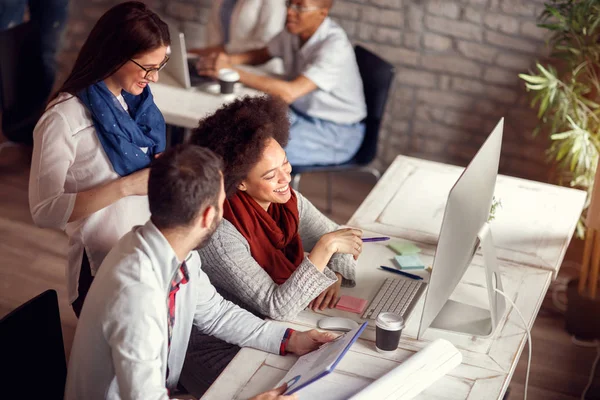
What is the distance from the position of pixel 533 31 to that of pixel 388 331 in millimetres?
2600

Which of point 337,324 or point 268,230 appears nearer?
point 337,324

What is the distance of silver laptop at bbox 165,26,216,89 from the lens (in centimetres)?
364

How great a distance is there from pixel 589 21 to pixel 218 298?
222cm

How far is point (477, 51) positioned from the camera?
14.0ft

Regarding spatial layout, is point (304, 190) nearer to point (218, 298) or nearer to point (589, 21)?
point (589, 21)

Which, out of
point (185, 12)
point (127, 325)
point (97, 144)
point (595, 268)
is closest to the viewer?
point (127, 325)

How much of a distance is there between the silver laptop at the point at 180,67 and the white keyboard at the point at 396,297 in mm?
1739

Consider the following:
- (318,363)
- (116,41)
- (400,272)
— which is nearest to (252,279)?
(318,363)

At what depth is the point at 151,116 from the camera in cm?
250

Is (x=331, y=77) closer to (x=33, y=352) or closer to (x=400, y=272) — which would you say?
(x=400, y=272)

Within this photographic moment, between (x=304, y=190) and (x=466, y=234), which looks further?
→ (x=304, y=190)

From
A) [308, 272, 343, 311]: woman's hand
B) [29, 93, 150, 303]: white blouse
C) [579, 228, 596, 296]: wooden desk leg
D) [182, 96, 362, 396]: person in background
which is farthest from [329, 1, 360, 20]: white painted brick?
[308, 272, 343, 311]: woman's hand

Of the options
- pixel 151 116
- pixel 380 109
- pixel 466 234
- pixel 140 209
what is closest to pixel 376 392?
pixel 466 234

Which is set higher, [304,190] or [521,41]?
[521,41]
